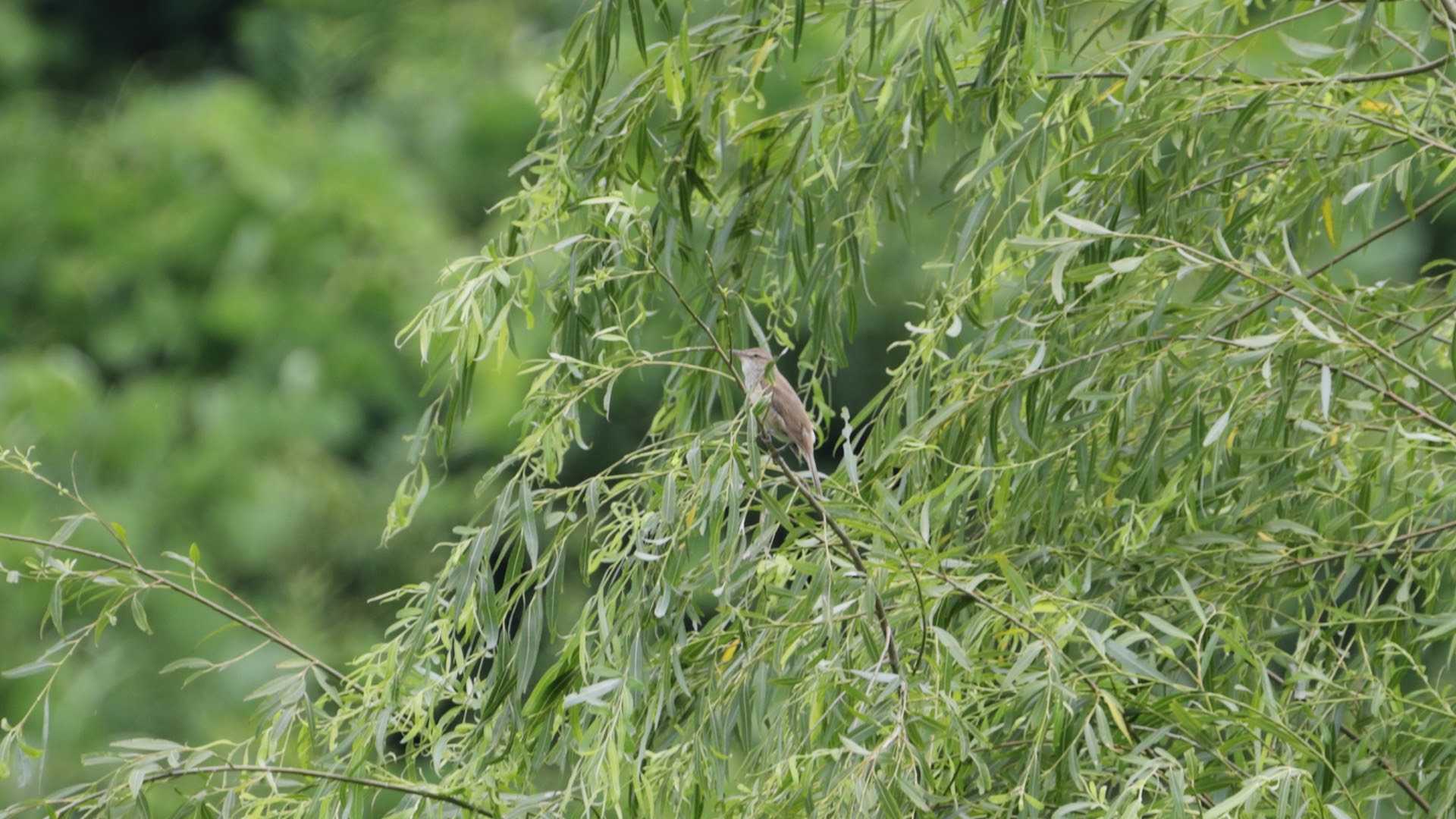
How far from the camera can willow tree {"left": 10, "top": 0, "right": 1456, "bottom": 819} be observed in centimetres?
194

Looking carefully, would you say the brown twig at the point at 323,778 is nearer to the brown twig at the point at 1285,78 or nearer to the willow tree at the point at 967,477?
the willow tree at the point at 967,477

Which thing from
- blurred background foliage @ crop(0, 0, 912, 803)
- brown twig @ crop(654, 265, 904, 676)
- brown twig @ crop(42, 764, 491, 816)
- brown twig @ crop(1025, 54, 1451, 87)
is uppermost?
brown twig @ crop(1025, 54, 1451, 87)

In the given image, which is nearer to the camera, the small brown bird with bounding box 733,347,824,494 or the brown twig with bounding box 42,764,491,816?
the brown twig with bounding box 42,764,491,816

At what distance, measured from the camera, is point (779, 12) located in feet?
8.45

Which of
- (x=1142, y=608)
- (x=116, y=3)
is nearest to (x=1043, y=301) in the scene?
(x=1142, y=608)

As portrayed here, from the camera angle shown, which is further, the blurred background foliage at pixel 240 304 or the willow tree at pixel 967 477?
the blurred background foliage at pixel 240 304

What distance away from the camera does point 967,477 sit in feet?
7.44

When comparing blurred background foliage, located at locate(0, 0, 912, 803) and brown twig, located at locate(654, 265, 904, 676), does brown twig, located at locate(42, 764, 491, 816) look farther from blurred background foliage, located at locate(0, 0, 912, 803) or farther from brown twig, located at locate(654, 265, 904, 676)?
blurred background foliage, located at locate(0, 0, 912, 803)

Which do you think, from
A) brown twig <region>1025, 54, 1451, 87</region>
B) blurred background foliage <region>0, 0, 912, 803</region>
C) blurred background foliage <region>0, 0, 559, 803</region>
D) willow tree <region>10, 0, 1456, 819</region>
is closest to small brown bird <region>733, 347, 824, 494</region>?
willow tree <region>10, 0, 1456, 819</region>

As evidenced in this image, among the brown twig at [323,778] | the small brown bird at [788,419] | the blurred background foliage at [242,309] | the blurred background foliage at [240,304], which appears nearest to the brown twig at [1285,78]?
the small brown bird at [788,419]

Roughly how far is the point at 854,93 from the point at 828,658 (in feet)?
3.59

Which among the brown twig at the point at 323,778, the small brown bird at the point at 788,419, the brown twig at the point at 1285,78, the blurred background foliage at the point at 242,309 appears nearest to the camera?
the brown twig at the point at 323,778

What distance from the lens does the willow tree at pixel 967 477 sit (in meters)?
1.94

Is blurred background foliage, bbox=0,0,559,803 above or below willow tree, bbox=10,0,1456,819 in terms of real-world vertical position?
below
